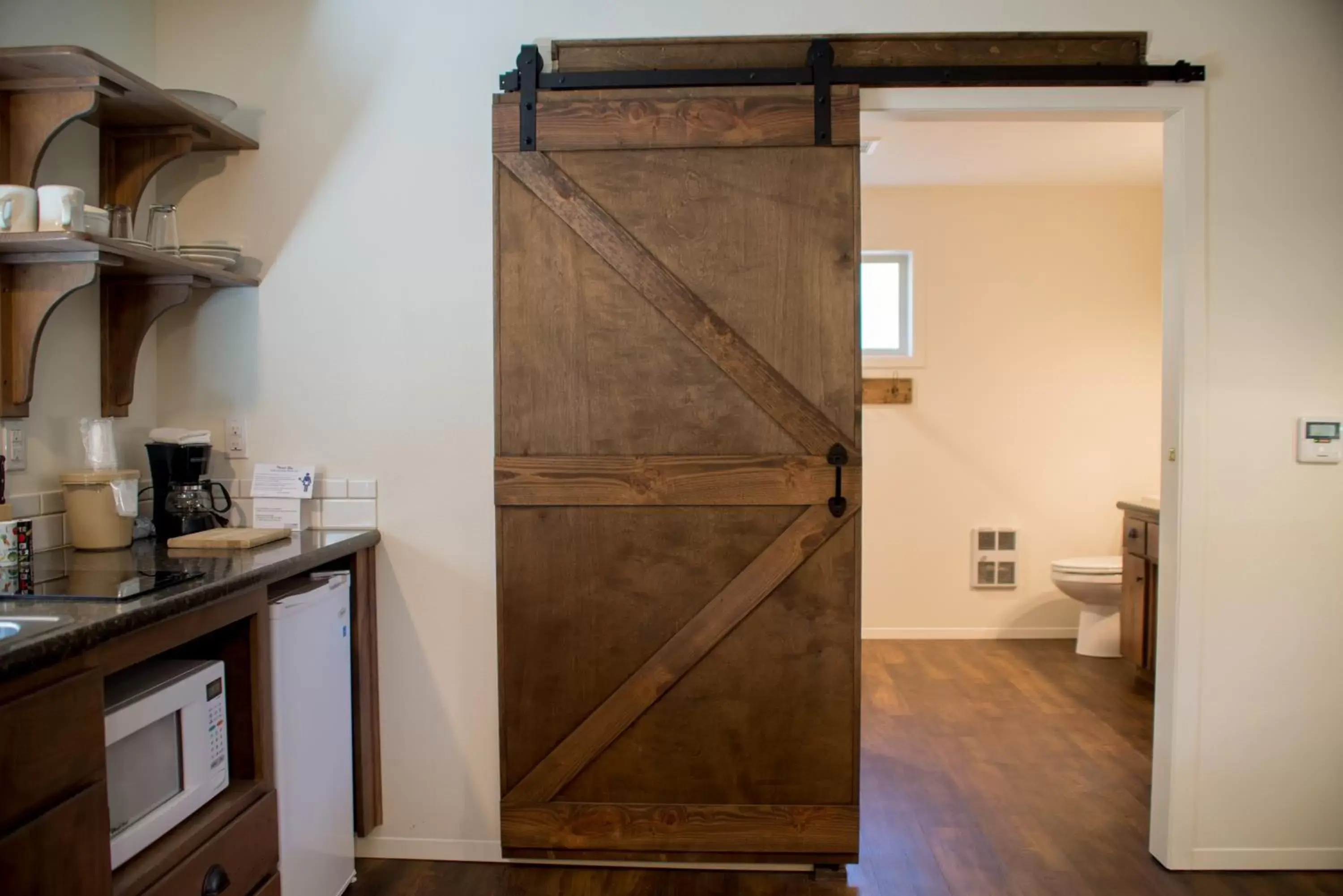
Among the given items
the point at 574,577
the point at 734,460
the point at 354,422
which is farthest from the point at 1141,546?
the point at 354,422

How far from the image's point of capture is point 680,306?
2271 mm

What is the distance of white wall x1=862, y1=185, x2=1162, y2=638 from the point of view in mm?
4543

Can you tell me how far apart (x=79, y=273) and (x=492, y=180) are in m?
0.98

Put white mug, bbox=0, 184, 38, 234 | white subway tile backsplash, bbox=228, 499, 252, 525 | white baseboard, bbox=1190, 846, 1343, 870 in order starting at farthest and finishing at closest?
white subway tile backsplash, bbox=228, 499, 252, 525 < white baseboard, bbox=1190, 846, 1343, 870 < white mug, bbox=0, 184, 38, 234

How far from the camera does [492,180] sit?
231 cm

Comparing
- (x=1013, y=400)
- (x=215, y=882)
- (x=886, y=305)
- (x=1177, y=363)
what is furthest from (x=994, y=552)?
(x=215, y=882)

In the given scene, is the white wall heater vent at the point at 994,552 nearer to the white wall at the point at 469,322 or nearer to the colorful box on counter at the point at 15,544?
the white wall at the point at 469,322

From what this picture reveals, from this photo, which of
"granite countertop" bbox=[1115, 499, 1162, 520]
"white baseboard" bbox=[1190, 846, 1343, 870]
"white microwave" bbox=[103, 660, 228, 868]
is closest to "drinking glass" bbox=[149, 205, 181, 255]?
"white microwave" bbox=[103, 660, 228, 868]

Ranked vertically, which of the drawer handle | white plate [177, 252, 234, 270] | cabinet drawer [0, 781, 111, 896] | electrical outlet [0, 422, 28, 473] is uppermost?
white plate [177, 252, 234, 270]

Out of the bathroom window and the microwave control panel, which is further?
the bathroom window

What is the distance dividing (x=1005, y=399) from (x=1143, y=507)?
1075mm

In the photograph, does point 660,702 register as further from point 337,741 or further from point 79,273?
point 79,273

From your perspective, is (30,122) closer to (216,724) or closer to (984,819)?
(216,724)

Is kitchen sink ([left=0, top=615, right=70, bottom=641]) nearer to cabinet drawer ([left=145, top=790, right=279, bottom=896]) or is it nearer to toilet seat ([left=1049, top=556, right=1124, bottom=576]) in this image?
cabinet drawer ([left=145, top=790, right=279, bottom=896])
